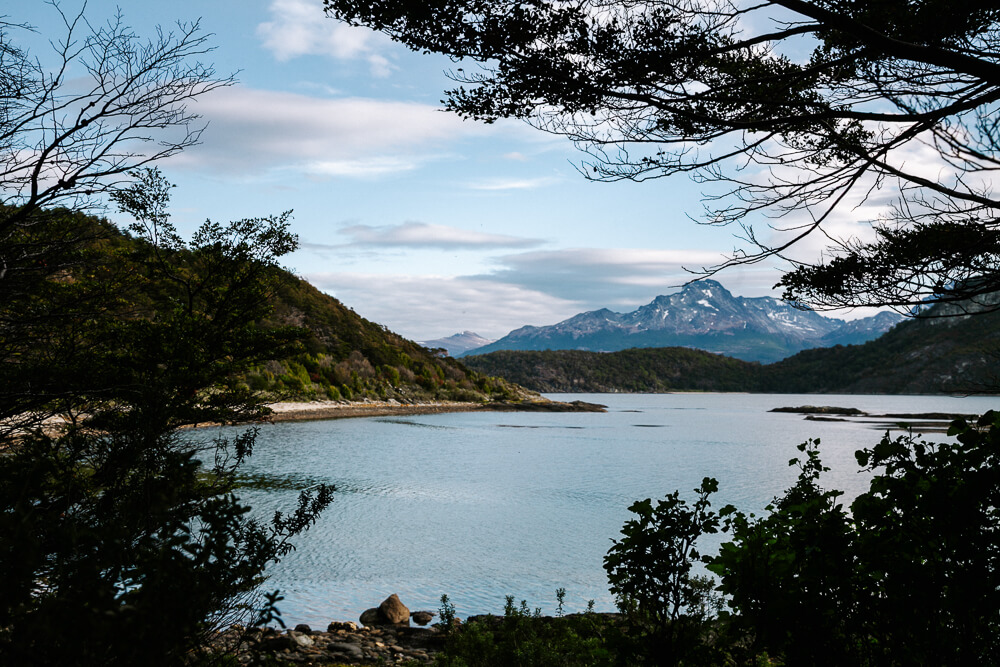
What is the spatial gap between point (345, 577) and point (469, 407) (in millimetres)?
59038

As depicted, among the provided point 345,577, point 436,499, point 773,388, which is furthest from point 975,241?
point 773,388

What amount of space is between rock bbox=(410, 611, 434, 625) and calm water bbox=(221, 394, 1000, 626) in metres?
0.79

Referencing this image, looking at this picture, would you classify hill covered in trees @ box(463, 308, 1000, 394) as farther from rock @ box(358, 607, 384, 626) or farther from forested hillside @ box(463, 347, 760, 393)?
rock @ box(358, 607, 384, 626)

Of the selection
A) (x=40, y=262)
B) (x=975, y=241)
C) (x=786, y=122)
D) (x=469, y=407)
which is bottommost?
(x=469, y=407)

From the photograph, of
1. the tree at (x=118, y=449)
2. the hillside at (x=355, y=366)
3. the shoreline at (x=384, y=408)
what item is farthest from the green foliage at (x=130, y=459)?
the hillside at (x=355, y=366)

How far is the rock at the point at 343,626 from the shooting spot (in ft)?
29.5

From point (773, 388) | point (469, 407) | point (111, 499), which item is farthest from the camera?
point (773, 388)

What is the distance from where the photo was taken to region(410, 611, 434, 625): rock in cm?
966

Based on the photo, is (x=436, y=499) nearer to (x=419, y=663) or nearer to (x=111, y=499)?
(x=419, y=663)

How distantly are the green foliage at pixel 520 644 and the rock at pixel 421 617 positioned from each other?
139 cm

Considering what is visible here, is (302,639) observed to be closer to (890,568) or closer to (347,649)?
(347,649)

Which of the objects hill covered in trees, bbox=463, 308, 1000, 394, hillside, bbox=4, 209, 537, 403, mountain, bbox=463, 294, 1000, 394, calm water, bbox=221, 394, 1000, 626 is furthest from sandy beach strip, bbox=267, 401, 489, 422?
hill covered in trees, bbox=463, 308, 1000, 394

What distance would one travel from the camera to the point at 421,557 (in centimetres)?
1417

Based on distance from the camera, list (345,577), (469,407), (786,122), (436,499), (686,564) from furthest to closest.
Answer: (469,407)
(436,499)
(345,577)
(786,122)
(686,564)
